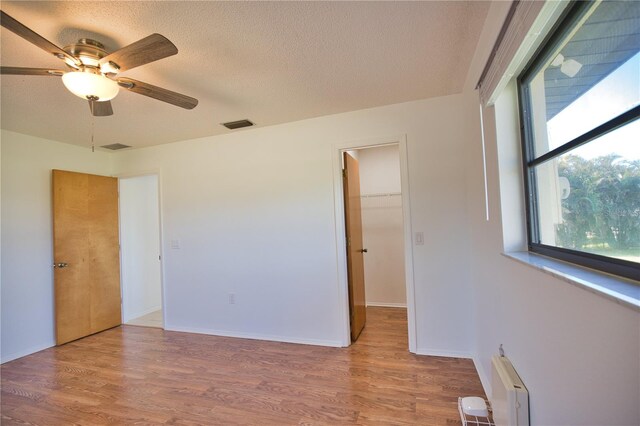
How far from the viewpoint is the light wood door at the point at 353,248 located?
9.70ft

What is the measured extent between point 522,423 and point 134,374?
2887 millimetres

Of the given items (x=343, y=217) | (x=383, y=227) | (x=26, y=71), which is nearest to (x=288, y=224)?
(x=343, y=217)

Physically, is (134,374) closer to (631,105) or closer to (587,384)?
(587,384)

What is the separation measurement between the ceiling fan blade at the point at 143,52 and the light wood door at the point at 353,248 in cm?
197

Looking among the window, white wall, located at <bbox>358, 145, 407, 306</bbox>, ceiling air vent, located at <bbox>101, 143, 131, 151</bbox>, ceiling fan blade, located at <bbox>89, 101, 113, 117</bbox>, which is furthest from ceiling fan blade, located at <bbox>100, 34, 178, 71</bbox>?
white wall, located at <bbox>358, 145, 407, 306</bbox>

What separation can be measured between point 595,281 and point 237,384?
7.80 feet

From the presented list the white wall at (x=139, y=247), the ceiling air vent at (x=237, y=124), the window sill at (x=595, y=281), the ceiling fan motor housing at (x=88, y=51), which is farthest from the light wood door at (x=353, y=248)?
the white wall at (x=139, y=247)

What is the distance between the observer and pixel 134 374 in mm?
2475

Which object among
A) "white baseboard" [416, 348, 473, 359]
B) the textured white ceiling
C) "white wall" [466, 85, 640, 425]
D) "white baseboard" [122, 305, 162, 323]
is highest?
the textured white ceiling

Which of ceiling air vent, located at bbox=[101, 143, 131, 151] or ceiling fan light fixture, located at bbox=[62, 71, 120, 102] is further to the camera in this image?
ceiling air vent, located at bbox=[101, 143, 131, 151]

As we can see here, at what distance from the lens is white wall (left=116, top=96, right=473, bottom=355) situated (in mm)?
2578

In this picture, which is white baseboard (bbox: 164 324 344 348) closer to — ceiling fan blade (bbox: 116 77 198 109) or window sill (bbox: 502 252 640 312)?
window sill (bbox: 502 252 640 312)

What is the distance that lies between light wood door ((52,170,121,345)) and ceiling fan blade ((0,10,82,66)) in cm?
253

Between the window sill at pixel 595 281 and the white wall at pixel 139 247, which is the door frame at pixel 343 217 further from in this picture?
the white wall at pixel 139 247
